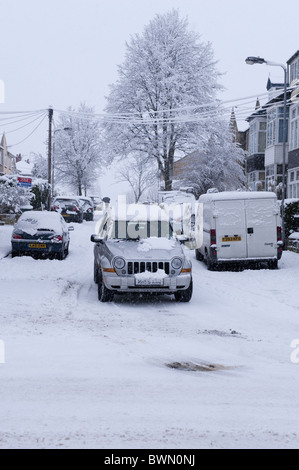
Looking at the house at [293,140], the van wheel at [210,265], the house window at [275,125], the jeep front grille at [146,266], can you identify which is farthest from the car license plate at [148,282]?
the house window at [275,125]

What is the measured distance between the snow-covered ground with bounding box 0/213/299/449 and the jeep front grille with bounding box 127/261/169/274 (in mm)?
663

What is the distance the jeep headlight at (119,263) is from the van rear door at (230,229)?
6321 millimetres

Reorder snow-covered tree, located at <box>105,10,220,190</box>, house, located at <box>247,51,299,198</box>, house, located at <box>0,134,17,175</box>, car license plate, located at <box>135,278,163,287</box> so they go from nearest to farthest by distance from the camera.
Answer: car license plate, located at <box>135,278,163,287</box> → house, located at <box>247,51,299,198</box> → snow-covered tree, located at <box>105,10,220,190</box> → house, located at <box>0,134,17,175</box>

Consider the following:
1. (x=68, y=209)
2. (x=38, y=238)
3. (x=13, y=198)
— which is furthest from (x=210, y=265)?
(x=13, y=198)

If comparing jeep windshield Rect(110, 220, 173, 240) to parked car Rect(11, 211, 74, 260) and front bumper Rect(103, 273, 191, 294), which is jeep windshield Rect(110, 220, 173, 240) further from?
parked car Rect(11, 211, 74, 260)

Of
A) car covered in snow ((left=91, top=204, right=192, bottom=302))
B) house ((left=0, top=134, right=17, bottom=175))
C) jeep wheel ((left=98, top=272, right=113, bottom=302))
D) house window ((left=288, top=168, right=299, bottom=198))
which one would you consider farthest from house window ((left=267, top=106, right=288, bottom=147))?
house ((left=0, top=134, right=17, bottom=175))

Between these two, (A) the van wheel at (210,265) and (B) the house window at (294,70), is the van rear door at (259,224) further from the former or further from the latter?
(B) the house window at (294,70)

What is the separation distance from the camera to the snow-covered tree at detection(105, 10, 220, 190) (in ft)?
144

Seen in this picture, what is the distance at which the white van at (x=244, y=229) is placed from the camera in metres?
17.3

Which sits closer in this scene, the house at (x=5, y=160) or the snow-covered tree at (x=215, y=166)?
the snow-covered tree at (x=215, y=166)
